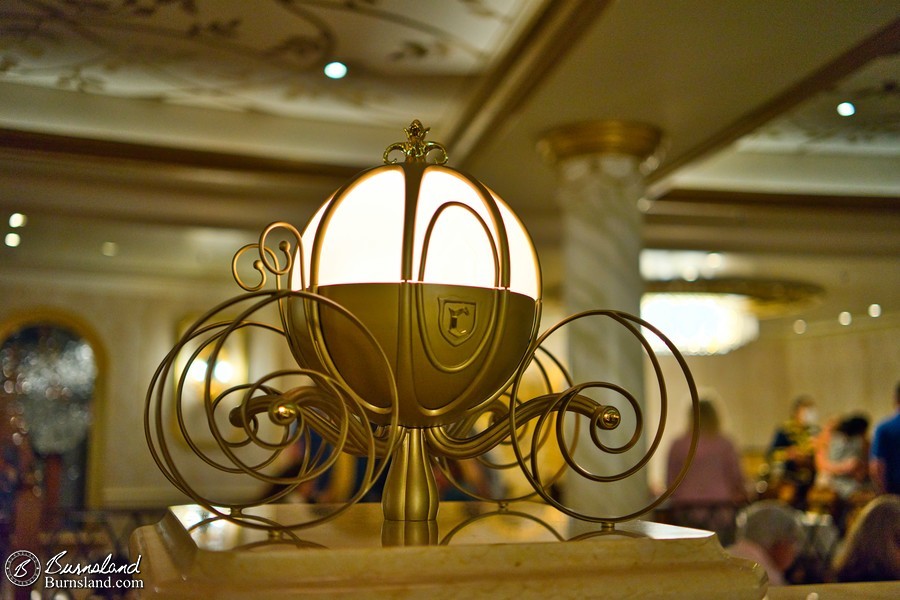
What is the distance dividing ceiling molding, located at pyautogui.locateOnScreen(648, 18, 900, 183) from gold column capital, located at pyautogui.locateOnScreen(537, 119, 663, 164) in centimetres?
41

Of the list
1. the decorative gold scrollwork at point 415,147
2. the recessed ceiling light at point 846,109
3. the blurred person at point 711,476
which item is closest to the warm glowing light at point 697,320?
the blurred person at point 711,476

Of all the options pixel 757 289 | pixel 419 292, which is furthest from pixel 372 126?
pixel 757 289

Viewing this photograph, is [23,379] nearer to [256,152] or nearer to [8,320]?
[8,320]

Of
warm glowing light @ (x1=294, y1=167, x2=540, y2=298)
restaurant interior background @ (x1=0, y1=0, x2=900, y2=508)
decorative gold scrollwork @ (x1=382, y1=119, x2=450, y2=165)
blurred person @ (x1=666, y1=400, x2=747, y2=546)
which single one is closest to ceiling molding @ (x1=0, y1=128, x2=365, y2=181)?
restaurant interior background @ (x1=0, y1=0, x2=900, y2=508)

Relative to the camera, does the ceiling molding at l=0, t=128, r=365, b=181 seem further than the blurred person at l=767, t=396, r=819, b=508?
No

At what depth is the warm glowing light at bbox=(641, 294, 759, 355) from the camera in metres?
9.32

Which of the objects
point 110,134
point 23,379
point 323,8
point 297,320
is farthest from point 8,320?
point 297,320

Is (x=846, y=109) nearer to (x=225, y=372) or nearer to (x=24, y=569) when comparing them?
(x=24, y=569)

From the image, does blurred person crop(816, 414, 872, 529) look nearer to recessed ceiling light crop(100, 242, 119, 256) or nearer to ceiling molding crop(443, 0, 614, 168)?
ceiling molding crop(443, 0, 614, 168)

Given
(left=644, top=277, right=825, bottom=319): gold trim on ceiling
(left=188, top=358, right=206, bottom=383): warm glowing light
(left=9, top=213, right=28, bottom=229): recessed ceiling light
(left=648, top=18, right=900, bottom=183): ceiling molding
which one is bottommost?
(left=188, top=358, right=206, bottom=383): warm glowing light

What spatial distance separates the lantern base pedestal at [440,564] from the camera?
0.76 metres

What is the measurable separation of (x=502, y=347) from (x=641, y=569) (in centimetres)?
27

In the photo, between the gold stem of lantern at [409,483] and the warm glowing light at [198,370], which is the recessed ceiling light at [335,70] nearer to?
the gold stem of lantern at [409,483]

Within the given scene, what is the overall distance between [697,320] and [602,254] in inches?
212
